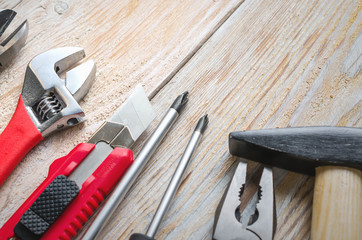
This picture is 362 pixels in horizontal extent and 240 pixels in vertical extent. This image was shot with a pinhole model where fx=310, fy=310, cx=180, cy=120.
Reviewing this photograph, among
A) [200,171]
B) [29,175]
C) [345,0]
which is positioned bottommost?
[29,175]

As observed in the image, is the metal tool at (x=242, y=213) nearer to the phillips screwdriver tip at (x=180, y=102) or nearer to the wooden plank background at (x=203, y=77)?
the wooden plank background at (x=203, y=77)

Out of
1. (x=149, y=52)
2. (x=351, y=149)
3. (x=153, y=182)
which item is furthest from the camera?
(x=149, y=52)

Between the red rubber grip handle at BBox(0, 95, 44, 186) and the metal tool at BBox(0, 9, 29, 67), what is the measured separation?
156 mm

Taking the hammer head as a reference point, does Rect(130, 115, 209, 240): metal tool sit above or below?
below

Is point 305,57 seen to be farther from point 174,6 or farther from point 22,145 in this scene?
A: point 22,145

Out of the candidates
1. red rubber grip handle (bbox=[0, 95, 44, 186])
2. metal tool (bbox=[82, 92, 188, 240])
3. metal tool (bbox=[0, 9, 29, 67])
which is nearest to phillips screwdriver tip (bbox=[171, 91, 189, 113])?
metal tool (bbox=[82, 92, 188, 240])

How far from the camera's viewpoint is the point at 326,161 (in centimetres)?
60

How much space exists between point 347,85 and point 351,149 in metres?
0.23

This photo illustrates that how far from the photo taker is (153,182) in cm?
70

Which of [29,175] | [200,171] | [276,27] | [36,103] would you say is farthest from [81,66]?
[276,27]

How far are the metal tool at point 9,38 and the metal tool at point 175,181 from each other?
488mm

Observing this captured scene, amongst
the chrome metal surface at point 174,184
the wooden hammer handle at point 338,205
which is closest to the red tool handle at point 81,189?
the chrome metal surface at point 174,184

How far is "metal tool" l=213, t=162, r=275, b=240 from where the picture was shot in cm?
59

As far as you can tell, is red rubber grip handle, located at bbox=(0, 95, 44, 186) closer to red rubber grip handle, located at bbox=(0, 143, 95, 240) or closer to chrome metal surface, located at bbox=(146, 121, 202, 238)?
red rubber grip handle, located at bbox=(0, 143, 95, 240)
